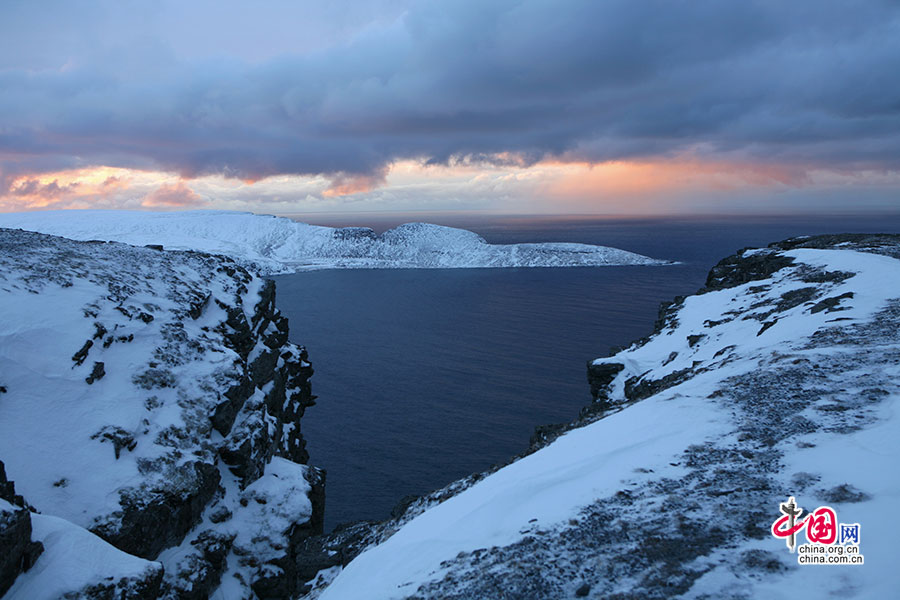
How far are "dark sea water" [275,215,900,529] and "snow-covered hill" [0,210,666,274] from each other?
3541 centimetres

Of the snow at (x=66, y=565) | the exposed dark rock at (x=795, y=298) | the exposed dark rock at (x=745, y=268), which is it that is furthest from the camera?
the exposed dark rock at (x=745, y=268)

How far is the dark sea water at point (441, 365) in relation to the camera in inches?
1244

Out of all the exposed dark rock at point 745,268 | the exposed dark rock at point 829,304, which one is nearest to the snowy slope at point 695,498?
the exposed dark rock at point 829,304

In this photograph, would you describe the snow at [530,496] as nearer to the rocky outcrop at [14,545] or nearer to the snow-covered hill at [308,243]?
the rocky outcrop at [14,545]

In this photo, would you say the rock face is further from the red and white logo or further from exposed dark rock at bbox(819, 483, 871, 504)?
exposed dark rock at bbox(819, 483, 871, 504)

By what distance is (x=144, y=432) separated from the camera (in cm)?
1984

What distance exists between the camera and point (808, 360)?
13688 mm

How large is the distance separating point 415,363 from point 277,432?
2392 centimetres

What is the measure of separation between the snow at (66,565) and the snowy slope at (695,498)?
7202mm

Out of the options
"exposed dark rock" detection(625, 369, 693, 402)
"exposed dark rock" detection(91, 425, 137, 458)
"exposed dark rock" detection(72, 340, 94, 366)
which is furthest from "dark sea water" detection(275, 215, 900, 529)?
"exposed dark rock" detection(72, 340, 94, 366)

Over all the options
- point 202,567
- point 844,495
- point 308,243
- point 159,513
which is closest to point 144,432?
point 159,513

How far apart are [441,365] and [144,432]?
109 feet

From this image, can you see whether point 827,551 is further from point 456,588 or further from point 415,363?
point 415,363

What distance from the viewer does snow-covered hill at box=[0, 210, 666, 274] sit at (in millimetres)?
140000
